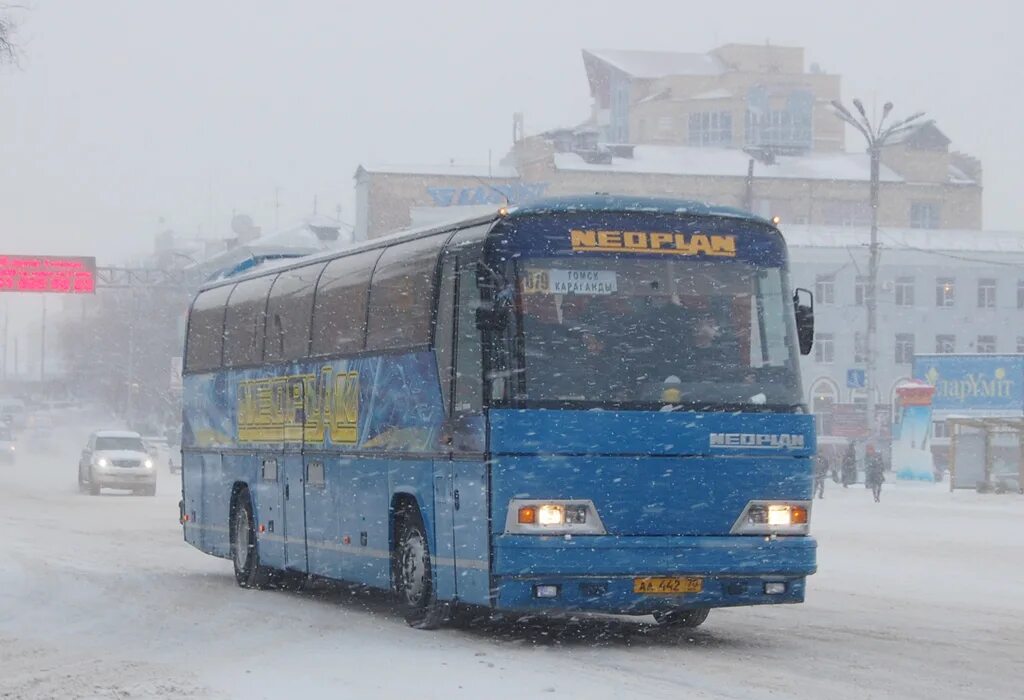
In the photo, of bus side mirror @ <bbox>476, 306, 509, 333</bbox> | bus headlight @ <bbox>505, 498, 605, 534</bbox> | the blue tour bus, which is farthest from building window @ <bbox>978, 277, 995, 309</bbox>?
bus side mirror @ <bbox>476, 306, 509, 333</bbox>

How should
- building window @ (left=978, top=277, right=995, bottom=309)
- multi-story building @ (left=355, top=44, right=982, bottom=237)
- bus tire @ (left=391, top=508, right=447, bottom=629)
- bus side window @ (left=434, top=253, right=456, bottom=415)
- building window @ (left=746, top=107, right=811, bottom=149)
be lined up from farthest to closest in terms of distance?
building window @ (left=746, top=107, right=811, bottom=149) → multi-story building @ (left=355, top=44, right=982, bottom=237) → building window @ (left=978, top=277, right=995, bottom=309) → bus tire @ (left=391, top=508, right=447, bottom=629) → bus side window @ (left=434, top=253, right=456, bottom=415)

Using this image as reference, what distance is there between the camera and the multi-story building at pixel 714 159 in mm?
105375

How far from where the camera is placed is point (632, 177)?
106m

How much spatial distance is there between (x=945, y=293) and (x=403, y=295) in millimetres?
81157

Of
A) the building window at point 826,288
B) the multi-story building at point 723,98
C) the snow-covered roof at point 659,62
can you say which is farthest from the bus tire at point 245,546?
the snow-covered roof at point 659,62

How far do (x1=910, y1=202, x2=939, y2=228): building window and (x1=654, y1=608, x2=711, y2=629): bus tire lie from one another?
98804 mm

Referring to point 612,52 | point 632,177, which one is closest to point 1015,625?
point 632,177

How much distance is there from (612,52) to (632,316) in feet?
379

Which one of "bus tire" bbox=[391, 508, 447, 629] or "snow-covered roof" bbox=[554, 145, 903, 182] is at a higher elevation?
"snow-covered roof" bbox=[554, 145, 903, 182]

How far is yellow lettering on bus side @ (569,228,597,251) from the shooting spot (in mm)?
14398

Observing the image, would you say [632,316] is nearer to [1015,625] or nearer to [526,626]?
[526,626]

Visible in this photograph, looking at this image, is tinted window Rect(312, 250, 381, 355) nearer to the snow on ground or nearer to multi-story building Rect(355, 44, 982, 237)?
the snow on ground

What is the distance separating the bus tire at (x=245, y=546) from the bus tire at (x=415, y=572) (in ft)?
15.3

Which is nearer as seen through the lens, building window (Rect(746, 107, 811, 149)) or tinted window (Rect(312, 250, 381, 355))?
tinted window (Rect(312, 250, 381, 355))
